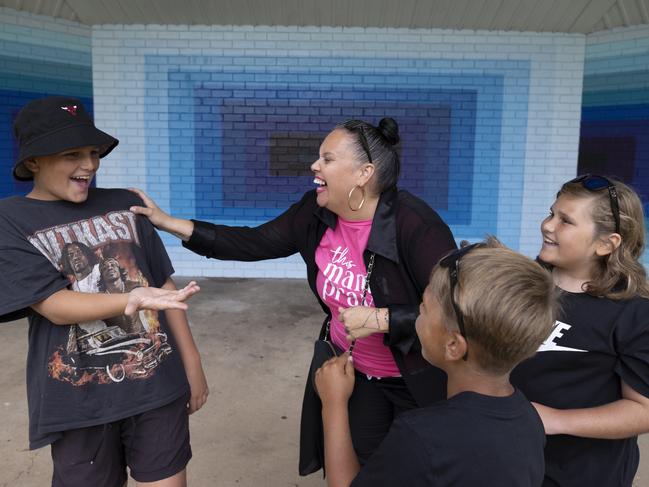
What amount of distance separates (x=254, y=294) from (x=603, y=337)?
4.96 metres

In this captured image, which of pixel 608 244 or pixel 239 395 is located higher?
pixel 608 244

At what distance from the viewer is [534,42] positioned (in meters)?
6.43

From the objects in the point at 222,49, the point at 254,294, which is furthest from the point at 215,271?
the point at 222,49

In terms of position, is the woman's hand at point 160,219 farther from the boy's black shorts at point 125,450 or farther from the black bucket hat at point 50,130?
the boy's black shorts at point 125,450

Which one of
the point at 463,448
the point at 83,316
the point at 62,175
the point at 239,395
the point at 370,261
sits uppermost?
the point at 62,175

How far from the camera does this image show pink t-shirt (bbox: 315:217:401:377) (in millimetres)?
1862

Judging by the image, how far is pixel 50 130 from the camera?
1.54m

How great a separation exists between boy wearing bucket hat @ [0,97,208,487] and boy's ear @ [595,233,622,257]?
A: 1.16 metres

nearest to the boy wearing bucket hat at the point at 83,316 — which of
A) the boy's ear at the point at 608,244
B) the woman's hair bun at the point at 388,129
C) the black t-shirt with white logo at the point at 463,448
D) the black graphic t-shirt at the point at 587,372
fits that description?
the black t-shirt with white logo at the point at 463,448

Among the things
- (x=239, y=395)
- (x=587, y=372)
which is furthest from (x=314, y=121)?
(x=587, y=372)

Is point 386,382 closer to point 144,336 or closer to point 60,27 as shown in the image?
point 144,336

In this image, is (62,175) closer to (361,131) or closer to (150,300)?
(150,300)

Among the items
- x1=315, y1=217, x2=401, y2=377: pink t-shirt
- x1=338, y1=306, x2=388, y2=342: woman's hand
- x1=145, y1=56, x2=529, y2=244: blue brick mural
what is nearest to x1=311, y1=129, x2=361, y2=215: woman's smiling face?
x1=315, y1=217, x2=401, y2=377: pink t-shirt

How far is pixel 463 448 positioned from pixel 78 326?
1136 mm
